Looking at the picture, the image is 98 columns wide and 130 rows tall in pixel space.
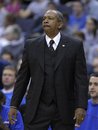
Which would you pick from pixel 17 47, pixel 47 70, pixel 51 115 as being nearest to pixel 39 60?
pixel 47 70

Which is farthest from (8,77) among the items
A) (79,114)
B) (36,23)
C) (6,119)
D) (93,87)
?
(36,23)

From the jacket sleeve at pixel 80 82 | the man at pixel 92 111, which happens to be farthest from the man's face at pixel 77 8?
the jacket sleeve at pixel 80 82

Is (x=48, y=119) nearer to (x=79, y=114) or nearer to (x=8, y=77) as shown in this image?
(x=79, y=114)

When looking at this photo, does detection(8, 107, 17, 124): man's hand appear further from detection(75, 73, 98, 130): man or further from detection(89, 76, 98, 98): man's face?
detection(89, 76, 98, 98): man's face

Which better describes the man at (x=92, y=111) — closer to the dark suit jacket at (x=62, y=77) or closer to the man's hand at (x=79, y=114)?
the dark suit jacket at (x=62, y=77)

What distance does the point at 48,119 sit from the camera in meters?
6.32

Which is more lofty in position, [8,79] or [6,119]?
[6,119]

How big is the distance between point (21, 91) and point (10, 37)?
23.5 ft

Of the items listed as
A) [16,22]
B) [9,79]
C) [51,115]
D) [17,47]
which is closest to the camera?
[51,115]

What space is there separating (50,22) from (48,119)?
970 millimetres

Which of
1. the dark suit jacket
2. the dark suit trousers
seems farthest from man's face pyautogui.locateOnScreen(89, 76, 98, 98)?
the dark suit trousers

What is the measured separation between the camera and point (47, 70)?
251 inches

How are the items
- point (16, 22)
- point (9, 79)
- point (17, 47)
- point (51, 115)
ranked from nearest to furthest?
point (51, 115), point (9, 79), point (17, 47), point (16, 22)

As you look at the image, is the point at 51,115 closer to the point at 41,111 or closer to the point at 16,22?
the point at 41,111
